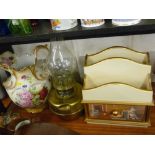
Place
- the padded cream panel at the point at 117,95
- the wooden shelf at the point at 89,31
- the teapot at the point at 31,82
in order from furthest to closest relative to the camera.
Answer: the teapot at the point at 31,82, the padded cream panel at the point at 117,95, the wooden shelf at the point at 89,31

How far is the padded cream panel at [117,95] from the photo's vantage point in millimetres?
773

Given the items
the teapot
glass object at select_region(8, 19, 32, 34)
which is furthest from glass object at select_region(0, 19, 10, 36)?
the teapot

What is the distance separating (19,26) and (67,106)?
1.21ft

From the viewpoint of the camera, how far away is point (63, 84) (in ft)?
3.03

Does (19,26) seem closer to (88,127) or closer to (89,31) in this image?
(89,31)

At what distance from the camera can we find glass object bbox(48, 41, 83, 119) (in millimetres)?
888

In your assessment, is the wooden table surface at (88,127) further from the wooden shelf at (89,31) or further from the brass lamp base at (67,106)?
the wooden shelf at (89,31)

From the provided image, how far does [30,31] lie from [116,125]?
482 millimetres

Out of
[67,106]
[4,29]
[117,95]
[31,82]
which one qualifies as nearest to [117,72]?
[117,95]

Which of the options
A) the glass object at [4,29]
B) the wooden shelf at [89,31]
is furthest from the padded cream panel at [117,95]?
the glass object at [4,29]

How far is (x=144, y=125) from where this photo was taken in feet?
2.80

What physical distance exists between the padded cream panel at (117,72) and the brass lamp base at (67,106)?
0.28 feet
